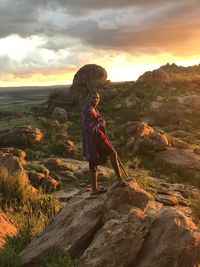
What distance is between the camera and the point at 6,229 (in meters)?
13.4

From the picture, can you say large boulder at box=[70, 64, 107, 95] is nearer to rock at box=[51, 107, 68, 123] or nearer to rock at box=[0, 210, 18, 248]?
rock at box=[51, 107, 68, 123]

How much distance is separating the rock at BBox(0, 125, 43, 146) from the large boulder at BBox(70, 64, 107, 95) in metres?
23.5

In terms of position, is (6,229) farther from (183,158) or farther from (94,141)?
(183,158)

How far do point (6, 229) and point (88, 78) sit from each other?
45.7 m

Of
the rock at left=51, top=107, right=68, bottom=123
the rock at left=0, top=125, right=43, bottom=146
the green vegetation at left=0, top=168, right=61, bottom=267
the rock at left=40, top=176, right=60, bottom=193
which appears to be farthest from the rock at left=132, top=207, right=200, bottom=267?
the rock at left=51, top=107, right=68, bottom=123

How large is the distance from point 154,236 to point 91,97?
399 cm

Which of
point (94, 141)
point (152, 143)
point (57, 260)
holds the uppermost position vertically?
point (94, 141)

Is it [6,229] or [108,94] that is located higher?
[6,229]

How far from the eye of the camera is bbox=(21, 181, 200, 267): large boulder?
10.0 meters

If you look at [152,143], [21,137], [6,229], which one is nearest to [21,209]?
[6,229]

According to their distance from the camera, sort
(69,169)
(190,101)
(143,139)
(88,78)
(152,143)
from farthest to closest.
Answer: (88,78)
(190,101)
(143,139)
(152,143)
(69,169)

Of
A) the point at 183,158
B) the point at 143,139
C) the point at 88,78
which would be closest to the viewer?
the point at 183,158

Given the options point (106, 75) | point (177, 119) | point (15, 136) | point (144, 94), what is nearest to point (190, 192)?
point (15, 136)

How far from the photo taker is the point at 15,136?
3366 centimetres
